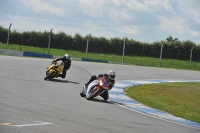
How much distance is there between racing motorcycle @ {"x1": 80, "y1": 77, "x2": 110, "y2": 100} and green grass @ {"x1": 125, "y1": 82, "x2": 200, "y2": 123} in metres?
1.99

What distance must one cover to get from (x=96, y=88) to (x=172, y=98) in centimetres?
539

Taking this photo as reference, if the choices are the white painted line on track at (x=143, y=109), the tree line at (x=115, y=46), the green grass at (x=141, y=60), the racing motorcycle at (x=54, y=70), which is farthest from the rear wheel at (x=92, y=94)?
the green grass at (x=141, y=60)

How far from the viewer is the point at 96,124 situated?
10.1 m

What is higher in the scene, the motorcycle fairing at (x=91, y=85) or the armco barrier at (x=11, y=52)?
the armco barrier at (x=11, y=52)

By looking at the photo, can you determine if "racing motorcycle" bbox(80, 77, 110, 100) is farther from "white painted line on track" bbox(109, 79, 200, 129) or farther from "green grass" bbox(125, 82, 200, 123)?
"green grass" bbox(125, 82, 200, 123)

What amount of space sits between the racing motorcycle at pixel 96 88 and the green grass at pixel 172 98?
6.51 ft

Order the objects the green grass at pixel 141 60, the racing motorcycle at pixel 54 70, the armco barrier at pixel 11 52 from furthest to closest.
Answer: the green grass at pixel 141 60
the armco barrier at pixel 11 52
the racing motorcycle at pixel 54 70

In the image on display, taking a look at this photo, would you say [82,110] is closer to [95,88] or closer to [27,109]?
[27,109]

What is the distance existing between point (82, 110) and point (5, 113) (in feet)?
9.26

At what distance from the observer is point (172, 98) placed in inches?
788

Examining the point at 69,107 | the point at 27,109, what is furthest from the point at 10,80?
the point at 27,109

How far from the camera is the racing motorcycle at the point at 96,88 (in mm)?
15490

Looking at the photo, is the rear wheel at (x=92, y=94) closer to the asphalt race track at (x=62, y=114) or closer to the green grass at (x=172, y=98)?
the asphalt race track at (x=62, y=114)

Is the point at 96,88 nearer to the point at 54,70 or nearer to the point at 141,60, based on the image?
the point at 54,70
